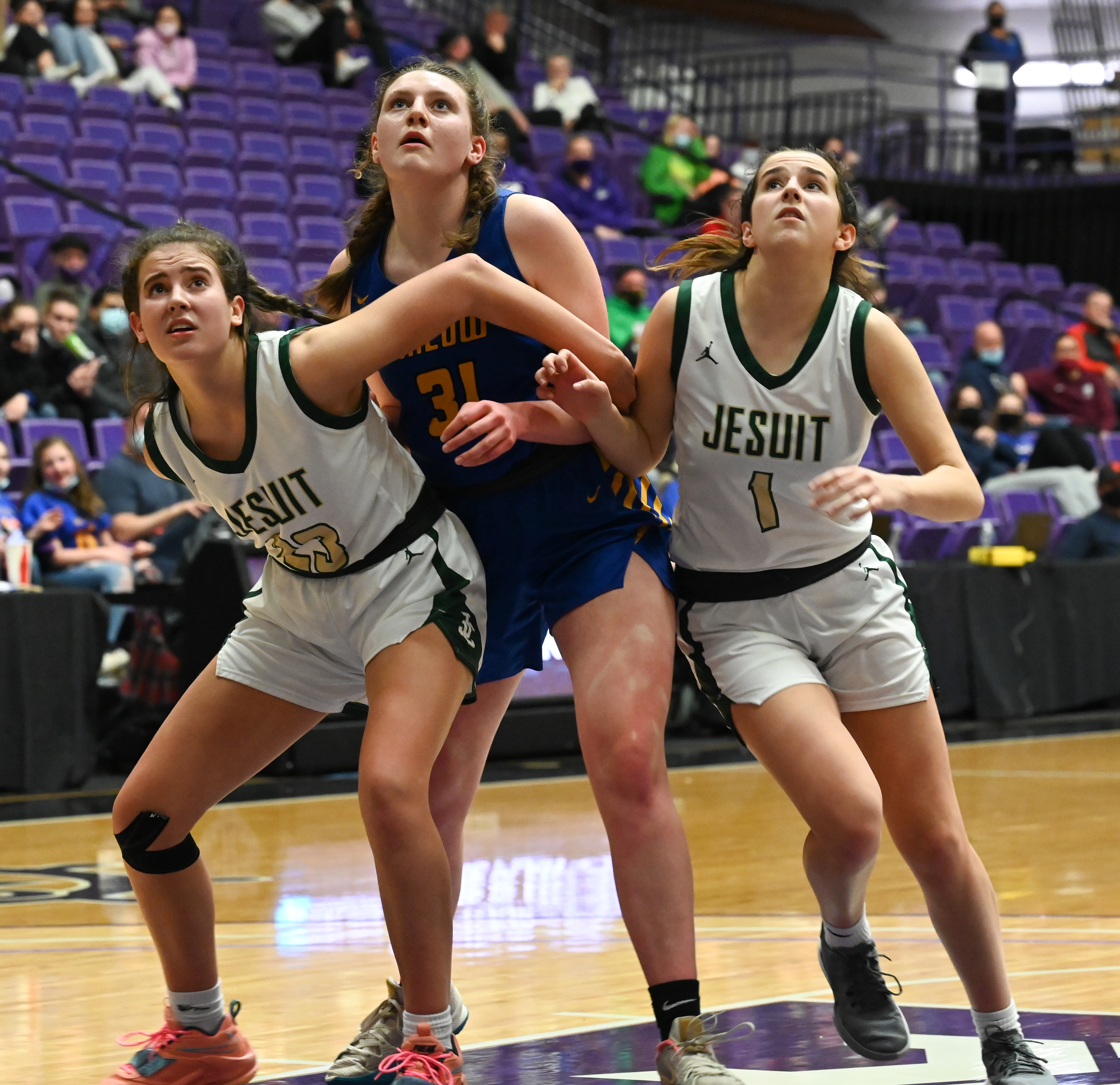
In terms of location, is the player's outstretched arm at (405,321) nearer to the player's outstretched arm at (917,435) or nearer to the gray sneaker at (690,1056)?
the player's outstretched arm at (917,435)

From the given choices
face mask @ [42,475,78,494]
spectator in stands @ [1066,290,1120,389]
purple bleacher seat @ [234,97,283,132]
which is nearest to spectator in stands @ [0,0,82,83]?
purple bleacher seat @ [234,97,283,132]

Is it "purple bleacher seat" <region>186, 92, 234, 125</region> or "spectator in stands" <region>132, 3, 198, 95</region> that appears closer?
Answer: "purple bleacher seat" <region>186, 92, 234, 125</region>

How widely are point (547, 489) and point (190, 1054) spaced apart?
118cm

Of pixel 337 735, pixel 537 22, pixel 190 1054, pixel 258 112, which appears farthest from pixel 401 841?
pixel 537 22

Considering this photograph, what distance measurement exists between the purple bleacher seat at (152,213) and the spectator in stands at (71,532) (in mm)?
3069

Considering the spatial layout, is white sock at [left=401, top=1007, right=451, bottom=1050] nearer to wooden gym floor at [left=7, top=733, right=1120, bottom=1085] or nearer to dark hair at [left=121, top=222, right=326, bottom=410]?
wooden gym floor at [left=7, top=733, right=1120, bottom=1085]

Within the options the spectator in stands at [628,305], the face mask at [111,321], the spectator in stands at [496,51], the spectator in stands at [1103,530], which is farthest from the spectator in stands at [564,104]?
the face mask at [111,321]

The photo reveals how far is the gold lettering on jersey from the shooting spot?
3016 millimetres

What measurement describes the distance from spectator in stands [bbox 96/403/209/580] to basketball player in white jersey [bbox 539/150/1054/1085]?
479 cm

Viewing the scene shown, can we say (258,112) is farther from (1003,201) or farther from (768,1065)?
(768,1065)

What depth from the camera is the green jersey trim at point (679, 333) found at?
3107mm

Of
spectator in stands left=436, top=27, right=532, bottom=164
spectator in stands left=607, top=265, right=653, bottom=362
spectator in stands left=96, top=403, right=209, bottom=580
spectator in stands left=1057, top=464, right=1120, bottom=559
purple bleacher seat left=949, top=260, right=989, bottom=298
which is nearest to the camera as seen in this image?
spectator in stands left=96, top=403, right=209, bottom=580

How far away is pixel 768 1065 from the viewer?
121 inches

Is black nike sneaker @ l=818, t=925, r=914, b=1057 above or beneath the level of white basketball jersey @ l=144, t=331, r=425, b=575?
beneath
